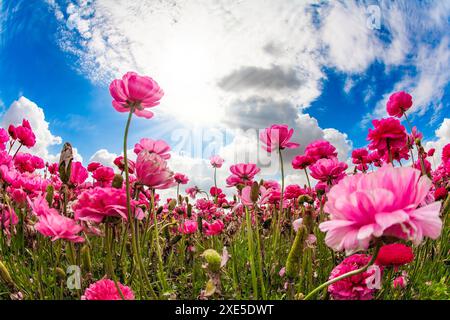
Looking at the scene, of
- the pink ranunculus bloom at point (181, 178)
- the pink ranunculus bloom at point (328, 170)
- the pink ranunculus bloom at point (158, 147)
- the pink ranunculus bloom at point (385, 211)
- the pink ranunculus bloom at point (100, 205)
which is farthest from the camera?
the pink ranunculus bloom at point (181, 178)

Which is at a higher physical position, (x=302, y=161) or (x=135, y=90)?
(x=302, y=161)

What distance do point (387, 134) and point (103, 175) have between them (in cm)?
174

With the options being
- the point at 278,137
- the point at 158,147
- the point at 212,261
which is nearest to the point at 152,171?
the point at 212,261

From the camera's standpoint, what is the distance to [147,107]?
3.88 feet

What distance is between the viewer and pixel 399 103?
8.16ft

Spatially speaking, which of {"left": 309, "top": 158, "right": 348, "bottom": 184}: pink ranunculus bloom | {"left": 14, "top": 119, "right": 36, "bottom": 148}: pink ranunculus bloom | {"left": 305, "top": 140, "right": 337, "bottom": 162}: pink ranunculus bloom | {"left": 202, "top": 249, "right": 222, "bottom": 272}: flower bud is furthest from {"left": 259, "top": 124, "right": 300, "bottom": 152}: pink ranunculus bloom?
{"left": 14, "top": 119, "right": 36, "bottom": 148}: pink ranunculus bloom

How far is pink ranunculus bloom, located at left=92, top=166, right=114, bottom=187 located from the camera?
2191 millimetres

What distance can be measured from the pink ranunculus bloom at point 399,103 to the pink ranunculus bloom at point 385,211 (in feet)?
6.91

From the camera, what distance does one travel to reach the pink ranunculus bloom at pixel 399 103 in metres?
2.48

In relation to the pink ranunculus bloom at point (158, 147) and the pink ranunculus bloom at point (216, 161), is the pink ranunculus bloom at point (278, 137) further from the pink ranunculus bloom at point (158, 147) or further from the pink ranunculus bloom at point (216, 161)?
the pink ranunculus bloom at point (216, 161)

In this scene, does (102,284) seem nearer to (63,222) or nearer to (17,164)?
(63,222)

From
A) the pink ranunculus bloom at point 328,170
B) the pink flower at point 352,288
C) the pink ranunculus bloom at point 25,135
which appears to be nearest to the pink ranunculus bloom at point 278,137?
the pink ranunculus bloom at point 328,170

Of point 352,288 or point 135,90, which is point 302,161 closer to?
point 352,288
